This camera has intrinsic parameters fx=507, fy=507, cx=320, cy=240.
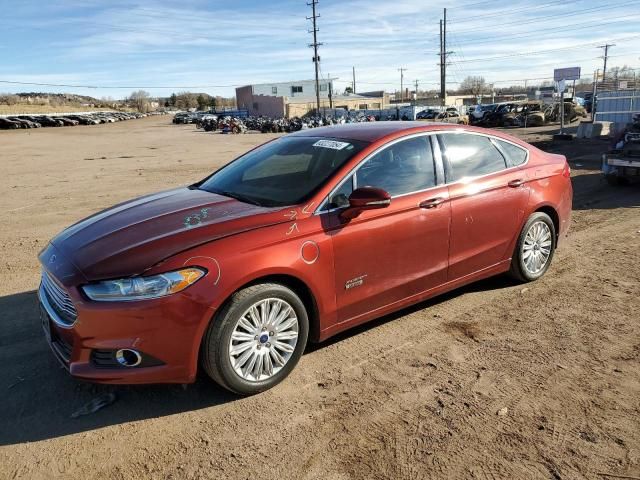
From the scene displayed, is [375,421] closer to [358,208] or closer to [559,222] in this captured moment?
[358,208]

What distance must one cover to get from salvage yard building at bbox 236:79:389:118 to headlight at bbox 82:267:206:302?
240ft

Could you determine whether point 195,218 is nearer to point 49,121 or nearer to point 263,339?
point 263,339

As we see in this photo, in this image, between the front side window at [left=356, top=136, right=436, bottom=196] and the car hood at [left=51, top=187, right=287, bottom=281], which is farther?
the front side window at [left=356, top=136, right=436, bottom=196]

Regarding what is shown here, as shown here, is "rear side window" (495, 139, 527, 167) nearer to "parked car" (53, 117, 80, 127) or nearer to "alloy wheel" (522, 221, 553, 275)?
"alloy wheel" (522, 221, 553, 275)

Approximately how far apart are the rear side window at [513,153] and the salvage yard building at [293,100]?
7094cm

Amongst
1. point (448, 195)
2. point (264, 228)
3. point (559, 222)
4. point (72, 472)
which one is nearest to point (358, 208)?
point (264, 228)

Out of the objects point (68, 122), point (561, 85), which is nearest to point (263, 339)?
point (561, 85)

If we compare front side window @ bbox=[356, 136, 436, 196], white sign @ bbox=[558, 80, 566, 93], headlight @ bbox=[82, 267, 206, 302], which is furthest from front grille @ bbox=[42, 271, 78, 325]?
white sign @ bbox=[558, 80, 566, 93]

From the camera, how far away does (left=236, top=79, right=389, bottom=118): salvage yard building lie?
82688 millimetres

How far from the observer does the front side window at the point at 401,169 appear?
3938 millimetres

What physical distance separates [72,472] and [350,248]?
2.17 m

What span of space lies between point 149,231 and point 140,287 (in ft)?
1.85

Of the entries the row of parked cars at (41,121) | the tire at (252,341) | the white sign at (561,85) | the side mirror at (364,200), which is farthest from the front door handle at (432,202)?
the row of parked cars at (41,121)

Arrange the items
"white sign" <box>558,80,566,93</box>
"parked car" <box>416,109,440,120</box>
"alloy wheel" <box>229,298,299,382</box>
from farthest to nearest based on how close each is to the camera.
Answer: "parked car" <box>416,109,440,120</box>
"white sign" <box>558,80,566,93</box>
"alloy wheel" <box>229,298,299,382</box>
